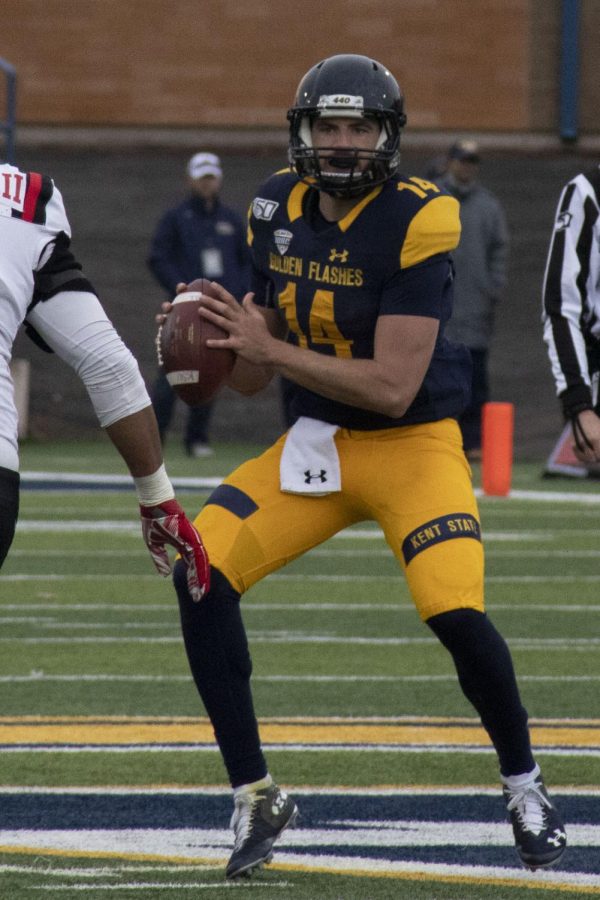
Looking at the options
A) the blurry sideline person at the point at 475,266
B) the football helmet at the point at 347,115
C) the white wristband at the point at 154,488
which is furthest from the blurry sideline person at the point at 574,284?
the blurry sideline person at the point at 475,266

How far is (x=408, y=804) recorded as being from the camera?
4.68 m

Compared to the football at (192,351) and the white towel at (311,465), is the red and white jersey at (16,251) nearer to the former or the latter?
the football at (192,351)

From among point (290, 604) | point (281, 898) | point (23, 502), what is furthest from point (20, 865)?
point (23, 502)

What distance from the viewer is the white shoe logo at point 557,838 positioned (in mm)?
4113

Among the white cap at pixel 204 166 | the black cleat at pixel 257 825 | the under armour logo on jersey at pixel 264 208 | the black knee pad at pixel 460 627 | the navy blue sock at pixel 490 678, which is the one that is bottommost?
the white cap at pixel 204 166

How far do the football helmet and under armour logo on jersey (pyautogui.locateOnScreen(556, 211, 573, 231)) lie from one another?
0.98m

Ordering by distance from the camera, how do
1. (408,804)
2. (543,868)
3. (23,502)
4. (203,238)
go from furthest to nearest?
(203,238), (23,502), (408,804), (543,868)

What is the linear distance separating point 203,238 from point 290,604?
630 cm

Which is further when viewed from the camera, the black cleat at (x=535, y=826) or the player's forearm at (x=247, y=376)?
the player's forearm at (x=247, y=376)

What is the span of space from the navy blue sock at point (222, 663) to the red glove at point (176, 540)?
4cm

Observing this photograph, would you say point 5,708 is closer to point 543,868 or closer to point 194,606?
point 194,606

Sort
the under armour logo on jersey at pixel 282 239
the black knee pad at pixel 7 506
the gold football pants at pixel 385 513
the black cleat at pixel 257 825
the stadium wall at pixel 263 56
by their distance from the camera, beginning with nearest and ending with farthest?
1. the black knee pad at pixel 7 506
2. the black cleat at pixel 257 825
3. the gold football pants at pixel 385 513
4. the under armour logo on jersey at pixel 282 239
5. the stadium wall at pixel 263 56

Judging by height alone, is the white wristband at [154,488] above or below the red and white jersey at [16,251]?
below

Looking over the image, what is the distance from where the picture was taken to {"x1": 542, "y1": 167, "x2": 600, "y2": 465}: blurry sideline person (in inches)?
206
